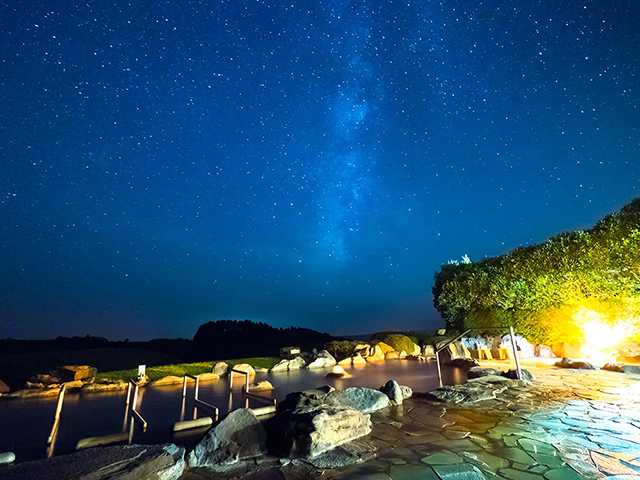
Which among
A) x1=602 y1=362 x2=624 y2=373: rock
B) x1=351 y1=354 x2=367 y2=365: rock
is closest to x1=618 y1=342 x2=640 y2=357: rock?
x1=602 y1=362 x2=624 y2=373: rock

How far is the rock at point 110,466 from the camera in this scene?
421cm

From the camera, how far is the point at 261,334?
2013 inches

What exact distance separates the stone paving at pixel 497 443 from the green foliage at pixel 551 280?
564 cm

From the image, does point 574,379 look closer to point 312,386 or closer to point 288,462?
point 312,386

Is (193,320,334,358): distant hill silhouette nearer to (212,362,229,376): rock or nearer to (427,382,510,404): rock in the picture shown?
(212,362,229,376): rock

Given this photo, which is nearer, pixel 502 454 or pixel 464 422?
pixel 502 454

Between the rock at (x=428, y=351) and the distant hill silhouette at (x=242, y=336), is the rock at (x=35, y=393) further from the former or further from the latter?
the distant hill silhouette at (x=242, y=336)

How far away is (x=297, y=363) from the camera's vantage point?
72.0ft

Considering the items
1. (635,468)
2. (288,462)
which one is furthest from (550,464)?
(288,462)

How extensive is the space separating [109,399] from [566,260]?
2155 cm

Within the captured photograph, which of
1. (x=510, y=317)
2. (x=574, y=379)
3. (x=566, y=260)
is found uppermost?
(x=566, y=260)

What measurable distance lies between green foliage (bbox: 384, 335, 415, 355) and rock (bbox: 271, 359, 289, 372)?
41.1 feet

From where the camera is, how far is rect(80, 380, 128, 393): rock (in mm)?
13670

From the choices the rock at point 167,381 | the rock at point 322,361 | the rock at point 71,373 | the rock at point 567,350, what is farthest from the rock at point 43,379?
the rock at point 567,350
